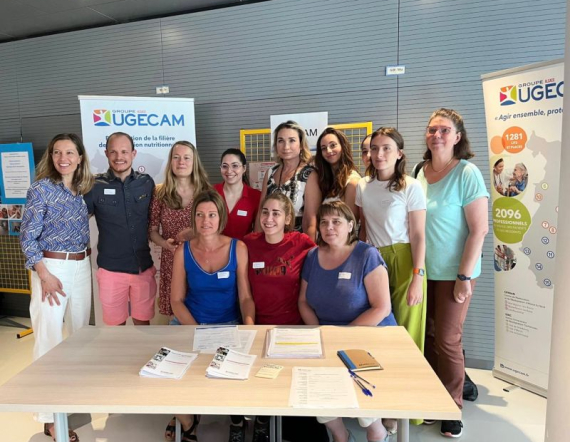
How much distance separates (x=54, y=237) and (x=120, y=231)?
1.30ft

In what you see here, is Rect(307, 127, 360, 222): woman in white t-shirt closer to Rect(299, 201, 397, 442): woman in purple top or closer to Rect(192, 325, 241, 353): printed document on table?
Rect(299, 201, 397, 442): woman in purple top

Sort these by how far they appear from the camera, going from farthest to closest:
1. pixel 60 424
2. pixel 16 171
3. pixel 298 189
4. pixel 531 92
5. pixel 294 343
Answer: pixel 16 171 → pixel 298 189 → pixel 531 92 → pixel 294 343 → pixel 60 424

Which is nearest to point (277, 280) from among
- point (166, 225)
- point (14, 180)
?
point (166, 225)

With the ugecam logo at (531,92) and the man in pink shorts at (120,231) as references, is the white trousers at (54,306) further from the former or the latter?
the ugecam logo at (531,92)

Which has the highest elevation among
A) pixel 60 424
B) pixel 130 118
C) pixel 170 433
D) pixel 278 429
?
pixel 130 118

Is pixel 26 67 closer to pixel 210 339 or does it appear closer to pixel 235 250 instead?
pixel 235 250

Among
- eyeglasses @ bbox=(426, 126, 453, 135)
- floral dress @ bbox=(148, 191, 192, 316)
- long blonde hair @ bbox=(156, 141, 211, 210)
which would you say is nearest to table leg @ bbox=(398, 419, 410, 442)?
eyeglasses @ bbox=(426, 126, 453, 135)

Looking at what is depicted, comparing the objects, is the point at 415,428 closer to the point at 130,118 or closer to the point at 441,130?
the point at 441,130

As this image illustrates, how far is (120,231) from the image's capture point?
2.67 meters

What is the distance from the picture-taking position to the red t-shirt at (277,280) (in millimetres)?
2289

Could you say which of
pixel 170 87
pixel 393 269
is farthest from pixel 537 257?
pixel 170 87

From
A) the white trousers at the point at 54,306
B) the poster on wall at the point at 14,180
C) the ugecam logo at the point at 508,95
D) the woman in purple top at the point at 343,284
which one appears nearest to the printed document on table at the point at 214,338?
the woman in purple top at the point at 343,284

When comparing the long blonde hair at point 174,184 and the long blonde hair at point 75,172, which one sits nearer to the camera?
the long blonde hair at point 75,172

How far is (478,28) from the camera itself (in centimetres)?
327
